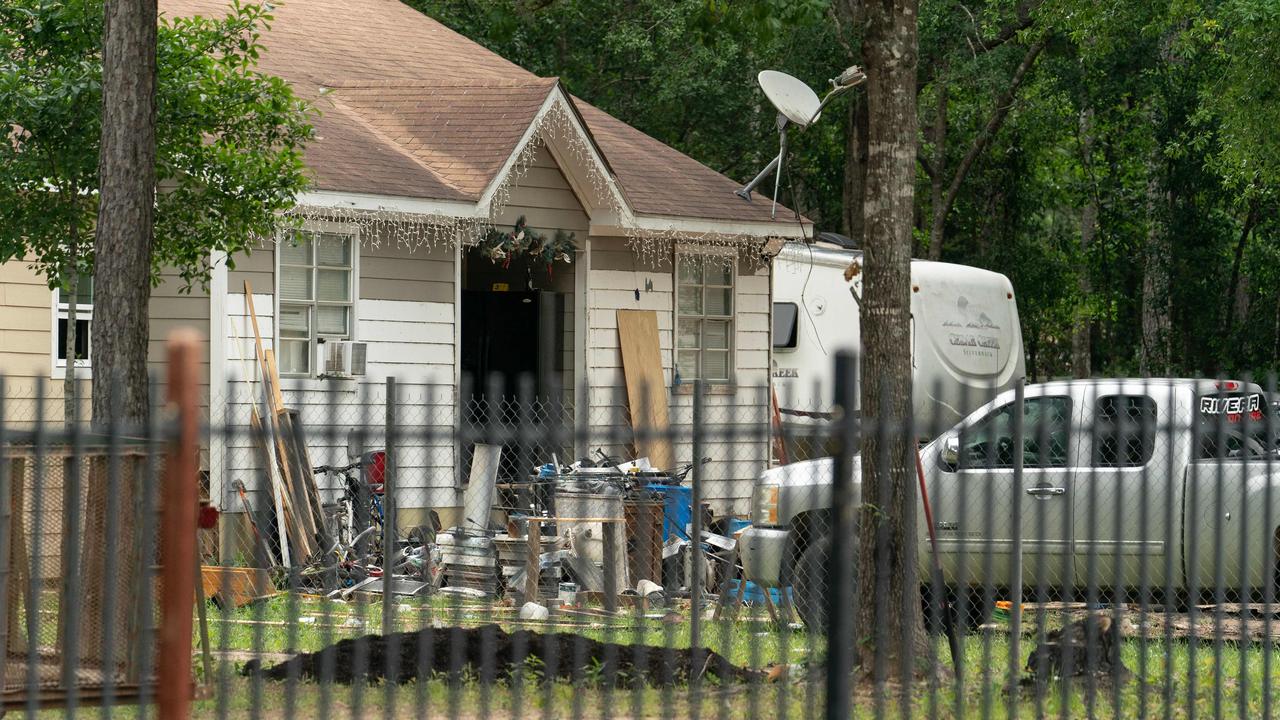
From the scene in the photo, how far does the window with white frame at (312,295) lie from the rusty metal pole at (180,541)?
1131 centimetres

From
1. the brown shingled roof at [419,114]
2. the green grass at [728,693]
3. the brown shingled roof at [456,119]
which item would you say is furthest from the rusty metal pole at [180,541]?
the brown shingled roof at [456,119]

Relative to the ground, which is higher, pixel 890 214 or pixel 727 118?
pixel 727 118

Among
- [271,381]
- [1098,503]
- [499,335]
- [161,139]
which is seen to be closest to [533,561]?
[1098,503]

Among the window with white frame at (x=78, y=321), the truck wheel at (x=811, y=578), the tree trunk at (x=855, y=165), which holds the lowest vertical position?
the truck wheel at (x=811, y=578)

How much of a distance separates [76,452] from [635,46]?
25.1m

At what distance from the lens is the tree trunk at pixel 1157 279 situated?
29.8m

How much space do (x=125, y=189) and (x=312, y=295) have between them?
7.00 meters

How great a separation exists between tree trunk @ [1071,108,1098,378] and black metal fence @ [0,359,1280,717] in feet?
77.9

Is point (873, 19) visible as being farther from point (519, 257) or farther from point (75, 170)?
point (519, 257)

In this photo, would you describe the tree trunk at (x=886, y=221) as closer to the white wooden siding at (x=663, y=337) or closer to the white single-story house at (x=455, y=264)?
the white single-story house at (x=455, y=264)

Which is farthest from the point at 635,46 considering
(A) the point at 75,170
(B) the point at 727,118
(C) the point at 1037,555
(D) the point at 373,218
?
(C) the point at 1037,555

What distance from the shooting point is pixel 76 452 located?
576 centimetres

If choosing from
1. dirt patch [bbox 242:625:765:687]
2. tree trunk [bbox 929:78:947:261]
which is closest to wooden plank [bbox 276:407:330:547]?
dirt patch [bbox 242:625:765:687]

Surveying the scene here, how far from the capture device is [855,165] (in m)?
29.1
